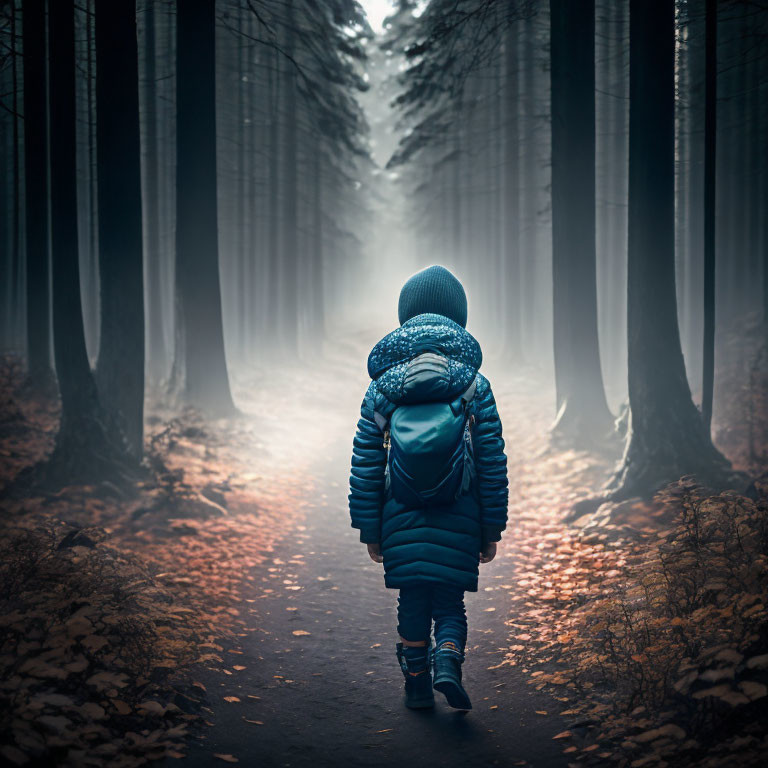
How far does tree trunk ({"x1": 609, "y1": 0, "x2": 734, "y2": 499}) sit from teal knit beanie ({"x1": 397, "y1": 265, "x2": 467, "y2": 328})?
4.01 m

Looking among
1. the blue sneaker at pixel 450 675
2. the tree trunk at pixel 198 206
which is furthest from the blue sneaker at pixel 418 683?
the tree trunk at pixel 198 206

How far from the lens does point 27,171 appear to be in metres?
12.6

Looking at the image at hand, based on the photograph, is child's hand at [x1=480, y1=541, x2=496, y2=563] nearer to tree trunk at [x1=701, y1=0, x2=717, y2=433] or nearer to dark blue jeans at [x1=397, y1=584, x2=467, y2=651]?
dark blue jeans at [x1=397, y1=584, x2=467, y2=651]

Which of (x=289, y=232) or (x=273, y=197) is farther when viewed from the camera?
(x=289, y=232)

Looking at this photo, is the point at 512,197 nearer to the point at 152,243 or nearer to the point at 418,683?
the point at 152,243

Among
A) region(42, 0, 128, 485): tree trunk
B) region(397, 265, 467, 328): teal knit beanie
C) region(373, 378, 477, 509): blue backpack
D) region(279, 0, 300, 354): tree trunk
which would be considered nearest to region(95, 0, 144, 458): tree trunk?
region(42, 0, 128, 485): tree trunk

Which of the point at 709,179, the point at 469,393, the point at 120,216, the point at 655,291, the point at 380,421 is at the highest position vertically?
the point at 709,179

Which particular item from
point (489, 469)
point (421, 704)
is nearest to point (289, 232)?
point (489, 469)

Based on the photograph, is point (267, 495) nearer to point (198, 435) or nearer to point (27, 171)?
point (198, 435)

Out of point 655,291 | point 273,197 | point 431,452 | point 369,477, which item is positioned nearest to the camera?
point 431,452

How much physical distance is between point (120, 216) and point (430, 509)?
668 cm

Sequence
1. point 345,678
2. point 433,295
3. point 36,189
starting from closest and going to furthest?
point 433,295, point 345,678, point 36,189

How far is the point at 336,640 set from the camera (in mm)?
5102

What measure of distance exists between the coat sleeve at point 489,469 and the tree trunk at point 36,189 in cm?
1100
